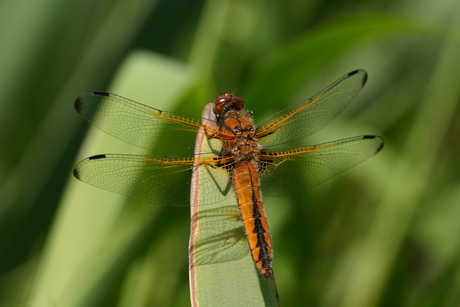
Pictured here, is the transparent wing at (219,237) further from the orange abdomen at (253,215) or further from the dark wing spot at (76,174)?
the dark wing spot at (76,174)

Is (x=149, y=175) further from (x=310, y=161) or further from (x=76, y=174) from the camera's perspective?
(x=310, y=161)

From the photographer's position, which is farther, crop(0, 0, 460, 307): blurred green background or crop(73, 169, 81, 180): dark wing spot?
crop(0, 0, 460, 307): blurred green background

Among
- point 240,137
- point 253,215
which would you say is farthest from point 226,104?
point 253,215

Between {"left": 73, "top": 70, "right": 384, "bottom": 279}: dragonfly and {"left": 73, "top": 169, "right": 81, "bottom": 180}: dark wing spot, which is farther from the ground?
{"left": 73, "top": 70, "right": 384, "bottom": 279}: dragonfly

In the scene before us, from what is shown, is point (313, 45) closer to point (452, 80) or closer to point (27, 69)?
point (452, 80)

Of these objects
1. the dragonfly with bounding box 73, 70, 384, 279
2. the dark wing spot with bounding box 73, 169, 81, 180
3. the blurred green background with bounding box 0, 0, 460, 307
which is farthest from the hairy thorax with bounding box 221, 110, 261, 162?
the dark wing spot with bounding box 73, 169, 81, 180

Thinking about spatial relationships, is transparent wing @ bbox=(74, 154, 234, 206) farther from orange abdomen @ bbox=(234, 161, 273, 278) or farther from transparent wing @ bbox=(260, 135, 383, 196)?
transparent wing @ bbox=(260, 135, 383, 196)

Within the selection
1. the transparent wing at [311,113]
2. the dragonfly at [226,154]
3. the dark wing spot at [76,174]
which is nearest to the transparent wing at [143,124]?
the dragonfly at [226,154]
